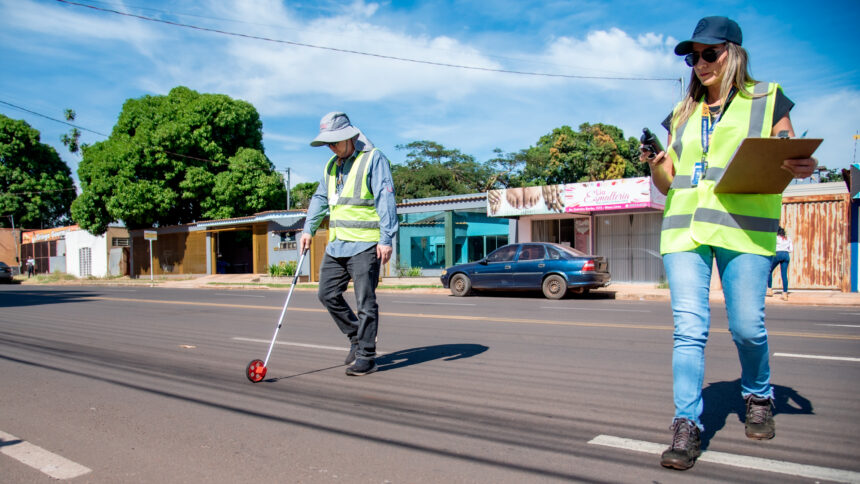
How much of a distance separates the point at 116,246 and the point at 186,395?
3880 centimetres

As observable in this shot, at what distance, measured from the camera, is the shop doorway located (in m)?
35.6

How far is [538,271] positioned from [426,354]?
9348mm

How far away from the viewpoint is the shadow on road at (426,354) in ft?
18.9

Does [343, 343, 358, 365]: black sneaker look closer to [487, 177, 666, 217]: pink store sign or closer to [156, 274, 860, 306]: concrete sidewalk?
[156, 274, 860, 306]: concrete sidewalk

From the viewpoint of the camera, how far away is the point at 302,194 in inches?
1922

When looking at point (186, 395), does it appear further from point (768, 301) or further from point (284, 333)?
point (768, 301)

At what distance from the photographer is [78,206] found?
35.0 meters

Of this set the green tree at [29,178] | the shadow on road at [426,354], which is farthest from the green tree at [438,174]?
the shadow on road at [426,354]

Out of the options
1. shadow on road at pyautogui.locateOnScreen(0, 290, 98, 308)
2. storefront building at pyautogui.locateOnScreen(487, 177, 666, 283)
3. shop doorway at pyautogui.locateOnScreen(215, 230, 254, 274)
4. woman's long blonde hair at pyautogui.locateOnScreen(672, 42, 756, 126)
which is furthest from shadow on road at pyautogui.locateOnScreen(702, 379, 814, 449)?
shop doorway at pyautogui.locateOnScreen(215, 230, 254, 274)

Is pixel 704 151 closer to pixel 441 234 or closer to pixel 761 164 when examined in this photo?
pixel 761 164

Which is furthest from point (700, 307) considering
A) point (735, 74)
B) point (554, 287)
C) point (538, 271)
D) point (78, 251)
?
point (78, 251)

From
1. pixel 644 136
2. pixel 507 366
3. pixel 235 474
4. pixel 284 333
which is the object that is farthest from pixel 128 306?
pixel 644 136

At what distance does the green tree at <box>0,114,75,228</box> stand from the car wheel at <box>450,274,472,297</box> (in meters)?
44.8

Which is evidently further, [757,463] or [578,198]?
[578,198]
